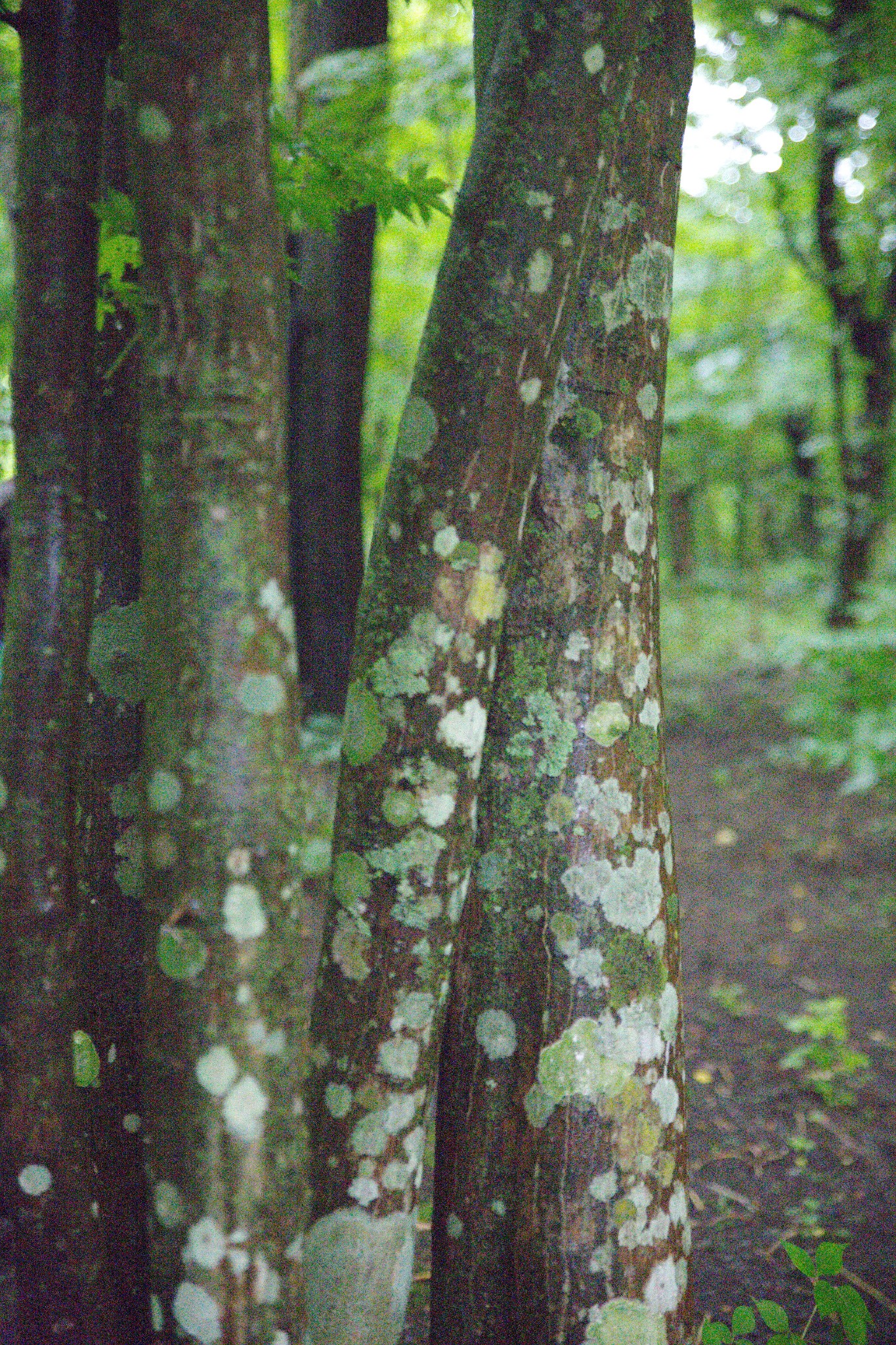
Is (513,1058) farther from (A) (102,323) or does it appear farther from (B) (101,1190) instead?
(A) (102,323)

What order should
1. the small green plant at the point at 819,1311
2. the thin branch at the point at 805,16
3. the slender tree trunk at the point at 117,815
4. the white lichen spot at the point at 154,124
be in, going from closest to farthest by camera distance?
1. the white lichen spot at the point at 154,124
2. the slender tree trunk at the point at 117,815
3. the small green plant at the point at 819,1311
4. the thin branch at the point at 805,16

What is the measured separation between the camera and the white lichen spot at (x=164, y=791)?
128cm

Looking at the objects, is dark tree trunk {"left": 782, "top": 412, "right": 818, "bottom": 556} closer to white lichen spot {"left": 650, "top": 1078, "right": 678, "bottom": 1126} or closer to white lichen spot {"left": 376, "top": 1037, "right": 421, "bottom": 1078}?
white lichen spot {"left": 650, "top": 1078, "right": 678, "bottom": 1126}

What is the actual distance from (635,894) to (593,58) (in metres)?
1.50

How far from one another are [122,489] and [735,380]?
29.2 ft

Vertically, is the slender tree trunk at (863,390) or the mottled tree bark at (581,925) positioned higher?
the slender tree trunk at (863,390)

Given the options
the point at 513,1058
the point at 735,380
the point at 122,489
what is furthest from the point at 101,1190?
the point at 735,380

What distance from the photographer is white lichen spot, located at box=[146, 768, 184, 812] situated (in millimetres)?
1282

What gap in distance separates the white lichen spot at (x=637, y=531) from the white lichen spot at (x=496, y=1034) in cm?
94

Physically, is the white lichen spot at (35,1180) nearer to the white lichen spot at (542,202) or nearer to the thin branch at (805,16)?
the white lichen spot at (542,202)

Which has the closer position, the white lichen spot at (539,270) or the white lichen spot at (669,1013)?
the white lichen spot at (539,270)

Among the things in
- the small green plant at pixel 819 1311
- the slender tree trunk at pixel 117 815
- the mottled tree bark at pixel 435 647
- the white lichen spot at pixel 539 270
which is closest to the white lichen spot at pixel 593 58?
the mottled tree bark at pixel 435 647

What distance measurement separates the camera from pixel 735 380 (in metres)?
9.37

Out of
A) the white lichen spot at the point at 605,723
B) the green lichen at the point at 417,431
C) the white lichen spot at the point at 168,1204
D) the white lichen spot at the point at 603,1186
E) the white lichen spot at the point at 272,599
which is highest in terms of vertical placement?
the green lichen at the point at 417,431
